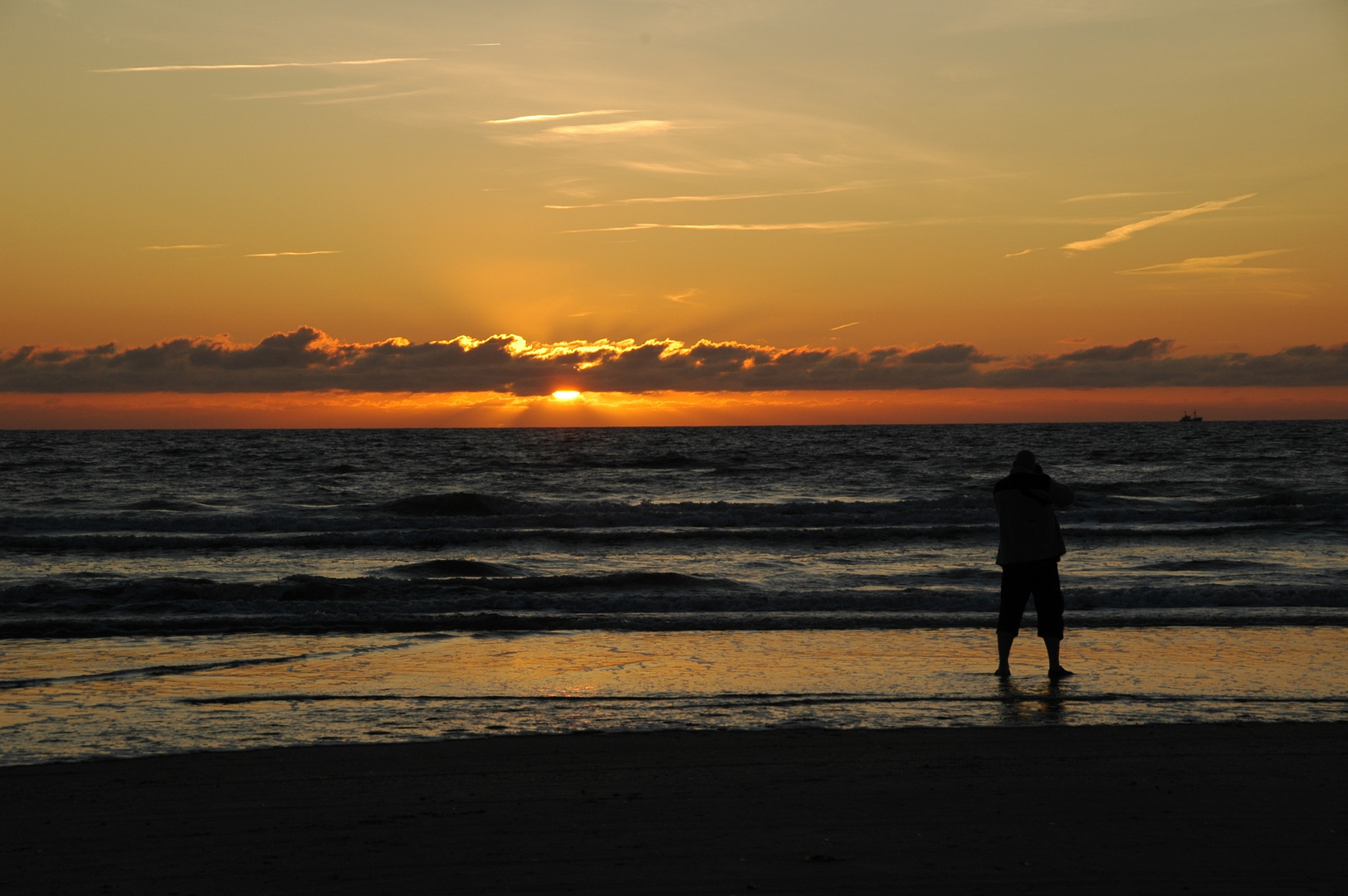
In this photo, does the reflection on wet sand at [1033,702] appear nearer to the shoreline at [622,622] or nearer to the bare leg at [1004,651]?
the bare leg at [1004,651]

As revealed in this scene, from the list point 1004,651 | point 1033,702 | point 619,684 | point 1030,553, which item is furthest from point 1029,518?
point 619,684

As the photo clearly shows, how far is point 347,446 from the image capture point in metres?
65.8

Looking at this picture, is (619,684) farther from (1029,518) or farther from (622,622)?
(1029,518)

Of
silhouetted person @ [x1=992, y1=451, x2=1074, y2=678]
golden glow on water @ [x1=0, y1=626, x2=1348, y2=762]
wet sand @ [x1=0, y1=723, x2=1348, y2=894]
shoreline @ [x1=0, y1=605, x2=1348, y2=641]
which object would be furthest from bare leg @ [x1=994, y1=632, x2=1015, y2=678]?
shoreline @ [x1=0, y1=605, x2=1348, y2=641]

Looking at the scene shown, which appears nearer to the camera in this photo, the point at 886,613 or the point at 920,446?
the point at 886,613

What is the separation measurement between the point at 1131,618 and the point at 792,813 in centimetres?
750

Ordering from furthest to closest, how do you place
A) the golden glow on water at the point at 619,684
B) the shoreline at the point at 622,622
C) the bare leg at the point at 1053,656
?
1. the shoreline at the point at 622,622
2. the bare leg at the point at 1053,656
3. the golden glow on water at the point at 619,684

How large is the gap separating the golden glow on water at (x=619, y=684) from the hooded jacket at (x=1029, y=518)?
1007mm

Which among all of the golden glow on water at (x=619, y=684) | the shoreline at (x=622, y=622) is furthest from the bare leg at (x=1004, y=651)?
the shoreline at (x=622, y=622)

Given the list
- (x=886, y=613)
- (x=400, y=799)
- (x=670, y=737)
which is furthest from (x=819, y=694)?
(x=886, y=613)

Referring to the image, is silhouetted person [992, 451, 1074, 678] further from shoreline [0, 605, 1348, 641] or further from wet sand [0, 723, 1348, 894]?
shoreline [0, 605, 1348, 641]

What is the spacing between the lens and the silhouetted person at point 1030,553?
816cm

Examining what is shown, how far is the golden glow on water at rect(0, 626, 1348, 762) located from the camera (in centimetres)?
674

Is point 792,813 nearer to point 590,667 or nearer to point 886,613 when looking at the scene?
point 590,667
